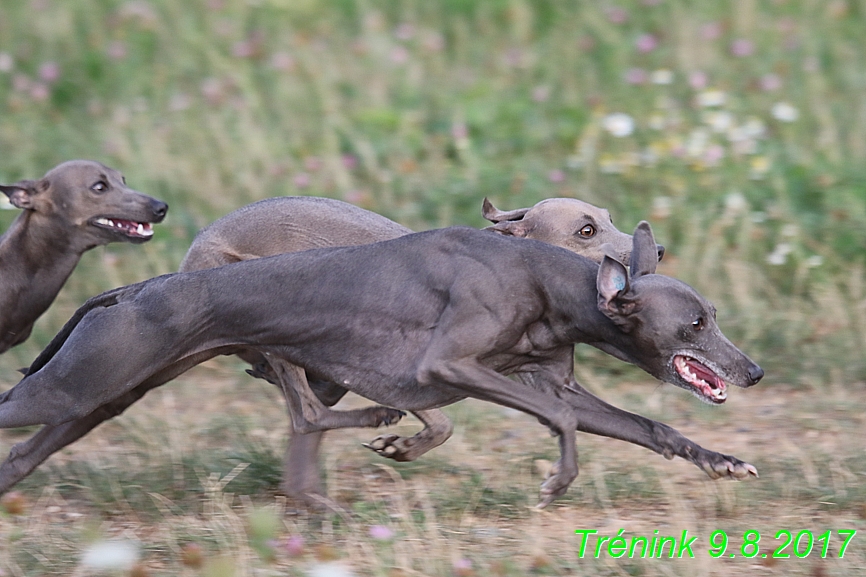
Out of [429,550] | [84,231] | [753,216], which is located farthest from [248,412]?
[753,216]

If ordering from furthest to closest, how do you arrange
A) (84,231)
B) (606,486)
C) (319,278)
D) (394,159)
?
(394,159)
(84,231)
(606,486)
(319,278)

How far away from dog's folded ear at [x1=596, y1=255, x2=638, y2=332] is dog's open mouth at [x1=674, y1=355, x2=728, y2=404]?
290 mm

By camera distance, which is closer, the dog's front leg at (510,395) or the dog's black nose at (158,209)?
the dog's front leg at (510,395)

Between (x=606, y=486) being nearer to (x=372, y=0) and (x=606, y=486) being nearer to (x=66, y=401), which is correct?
(x=66, y=401)

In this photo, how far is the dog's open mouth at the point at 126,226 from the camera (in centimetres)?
625

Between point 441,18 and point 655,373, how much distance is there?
652 cm

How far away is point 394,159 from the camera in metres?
8.71

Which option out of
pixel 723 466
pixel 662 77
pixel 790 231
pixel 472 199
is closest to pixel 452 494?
pixel 723 466

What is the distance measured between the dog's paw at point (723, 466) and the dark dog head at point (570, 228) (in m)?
1.05

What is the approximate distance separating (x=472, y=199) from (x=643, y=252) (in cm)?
335

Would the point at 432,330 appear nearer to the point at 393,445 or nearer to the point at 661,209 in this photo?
the point at 393,445

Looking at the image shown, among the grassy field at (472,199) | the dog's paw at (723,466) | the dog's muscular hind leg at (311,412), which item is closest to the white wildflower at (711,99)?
the grassy field at (472,199)

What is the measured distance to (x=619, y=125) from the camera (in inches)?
340

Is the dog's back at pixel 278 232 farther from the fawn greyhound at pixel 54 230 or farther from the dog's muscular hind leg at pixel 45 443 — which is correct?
the fawn greyhound at pixel 54 230
